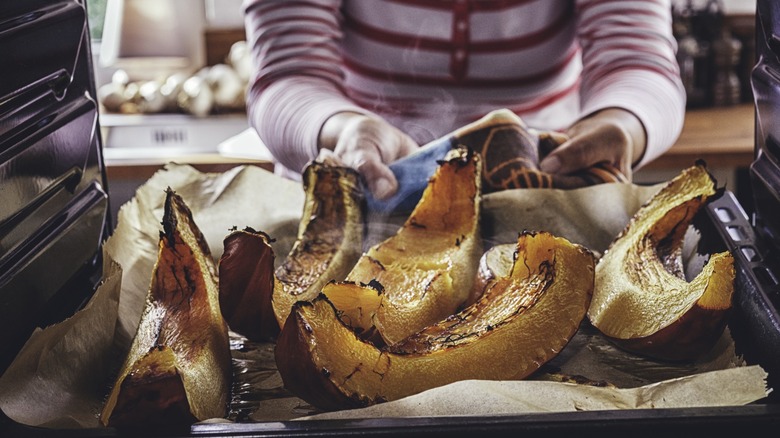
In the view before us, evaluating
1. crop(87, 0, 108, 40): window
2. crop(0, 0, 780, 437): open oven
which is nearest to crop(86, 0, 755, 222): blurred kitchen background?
crop(87, 0, 108, 40): window

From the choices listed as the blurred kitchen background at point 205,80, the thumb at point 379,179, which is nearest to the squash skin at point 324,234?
the thumb at point 379,179

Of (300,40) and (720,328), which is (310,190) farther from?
(300,40)

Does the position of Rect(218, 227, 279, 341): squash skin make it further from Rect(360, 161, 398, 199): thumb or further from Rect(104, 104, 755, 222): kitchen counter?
Rect(104, 104, 755, 222): kitchen counter

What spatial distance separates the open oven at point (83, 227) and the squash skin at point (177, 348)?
29 mm

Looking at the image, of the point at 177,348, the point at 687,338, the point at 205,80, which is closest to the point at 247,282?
the point at 177,348

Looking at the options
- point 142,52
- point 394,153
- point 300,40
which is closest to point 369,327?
point 394,153

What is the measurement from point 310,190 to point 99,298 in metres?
0.35

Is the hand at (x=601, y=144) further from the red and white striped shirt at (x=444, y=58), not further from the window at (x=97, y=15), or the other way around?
the window at (x=97, y=15)

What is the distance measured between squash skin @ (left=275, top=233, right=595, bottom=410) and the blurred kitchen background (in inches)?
75.1

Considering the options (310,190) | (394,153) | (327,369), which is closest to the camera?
(327,369)

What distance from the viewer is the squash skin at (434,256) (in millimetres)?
875

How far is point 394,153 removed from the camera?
53.1 inches

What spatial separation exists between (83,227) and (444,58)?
0.89m

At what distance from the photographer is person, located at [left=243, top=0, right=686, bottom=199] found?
160 cm
